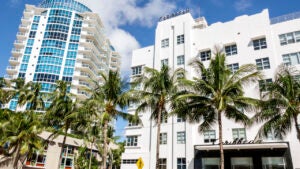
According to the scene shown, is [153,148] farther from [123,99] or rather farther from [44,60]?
[44,60]

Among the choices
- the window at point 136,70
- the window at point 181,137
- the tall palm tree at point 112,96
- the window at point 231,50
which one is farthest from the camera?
the window at point 136,70

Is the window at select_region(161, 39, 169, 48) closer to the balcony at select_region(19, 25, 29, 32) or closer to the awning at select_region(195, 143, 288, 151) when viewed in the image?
the awning at select_region(195, 143, 288, 151)

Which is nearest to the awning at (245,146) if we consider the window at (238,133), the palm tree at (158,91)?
the window at (238,133)

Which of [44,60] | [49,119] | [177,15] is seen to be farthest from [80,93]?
[177,15]

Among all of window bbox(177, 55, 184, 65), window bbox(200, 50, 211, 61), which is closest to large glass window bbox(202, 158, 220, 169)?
window bbox(200, 50, 211, 61)

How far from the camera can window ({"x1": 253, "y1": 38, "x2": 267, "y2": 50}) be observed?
105ft

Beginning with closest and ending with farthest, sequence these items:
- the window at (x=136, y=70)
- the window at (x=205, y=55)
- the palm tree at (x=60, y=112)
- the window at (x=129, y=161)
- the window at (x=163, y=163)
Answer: the window at (x=163, y=163) < the palm tree at (x=60, y=112) < the window at (x=129, y=161) < the window at (x=205, y=55) < the window at (x=136, y=70)

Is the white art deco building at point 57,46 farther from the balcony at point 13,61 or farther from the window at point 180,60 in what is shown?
the window at point 180,60

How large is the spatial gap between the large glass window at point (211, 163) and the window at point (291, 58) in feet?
48.6

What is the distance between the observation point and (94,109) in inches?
1033

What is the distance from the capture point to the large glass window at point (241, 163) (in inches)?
1065

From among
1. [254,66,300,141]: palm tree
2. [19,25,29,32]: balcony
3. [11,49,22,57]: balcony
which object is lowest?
[254,66,300,141]: palm tree

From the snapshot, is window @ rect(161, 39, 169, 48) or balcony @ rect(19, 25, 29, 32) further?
balcony @ rect(19, 25, 29, 32)

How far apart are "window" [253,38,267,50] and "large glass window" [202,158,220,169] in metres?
15.5
